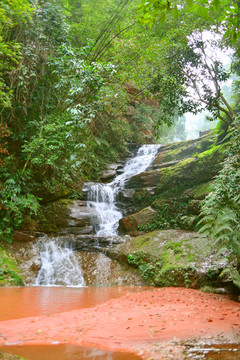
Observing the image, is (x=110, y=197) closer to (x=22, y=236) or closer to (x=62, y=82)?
(x=22, y=236)

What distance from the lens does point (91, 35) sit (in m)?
12.8

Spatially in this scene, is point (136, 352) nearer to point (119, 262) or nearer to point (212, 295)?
point (212, 295)

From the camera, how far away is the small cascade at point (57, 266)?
8.30 m

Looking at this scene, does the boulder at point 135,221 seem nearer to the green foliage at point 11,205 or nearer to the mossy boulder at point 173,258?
the mossy boulder at point 173,258

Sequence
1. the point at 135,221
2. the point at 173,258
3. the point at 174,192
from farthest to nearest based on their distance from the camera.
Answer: the point at 174,192 < the point at 135,221 < the point at 173,258

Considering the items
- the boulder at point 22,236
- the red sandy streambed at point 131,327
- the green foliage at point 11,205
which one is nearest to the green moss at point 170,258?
the red sandy streambed at point 131,327

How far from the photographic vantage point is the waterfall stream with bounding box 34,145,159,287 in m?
8.43

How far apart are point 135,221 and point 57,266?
4.01 m

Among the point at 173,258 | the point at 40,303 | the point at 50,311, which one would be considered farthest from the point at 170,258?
the point at 50,311

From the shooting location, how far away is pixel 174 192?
12992 millimetres

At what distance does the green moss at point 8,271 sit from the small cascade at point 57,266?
69 centimetres

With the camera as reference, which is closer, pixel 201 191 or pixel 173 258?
pixel 173 258

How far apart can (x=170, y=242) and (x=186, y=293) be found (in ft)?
8.99

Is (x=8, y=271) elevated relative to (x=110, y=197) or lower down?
lower down
